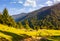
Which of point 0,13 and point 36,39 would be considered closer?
point 36,39

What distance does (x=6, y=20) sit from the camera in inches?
3342

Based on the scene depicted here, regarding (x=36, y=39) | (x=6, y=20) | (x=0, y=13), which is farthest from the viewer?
(x=0, y=13)

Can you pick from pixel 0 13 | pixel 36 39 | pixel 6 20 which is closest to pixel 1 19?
pixel 6 20

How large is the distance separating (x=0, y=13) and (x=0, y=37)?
69154mm

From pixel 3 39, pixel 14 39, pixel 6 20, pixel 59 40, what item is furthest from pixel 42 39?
pixel 6 20

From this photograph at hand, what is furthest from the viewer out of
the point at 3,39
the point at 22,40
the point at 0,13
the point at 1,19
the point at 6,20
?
the point at 0,13

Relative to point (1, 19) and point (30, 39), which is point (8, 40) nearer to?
point (30, 39)

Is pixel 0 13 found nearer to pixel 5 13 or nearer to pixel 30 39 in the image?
pixel 5 13

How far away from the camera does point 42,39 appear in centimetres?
3216

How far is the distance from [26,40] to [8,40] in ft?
12.3

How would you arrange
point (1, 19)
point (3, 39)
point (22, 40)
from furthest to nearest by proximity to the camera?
point (1, 19), point (22, 40), point (3, 39)

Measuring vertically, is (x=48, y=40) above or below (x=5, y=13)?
below

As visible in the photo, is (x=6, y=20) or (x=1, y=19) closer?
(x=1, y=19)

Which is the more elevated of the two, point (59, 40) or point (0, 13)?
point (0, 13)
